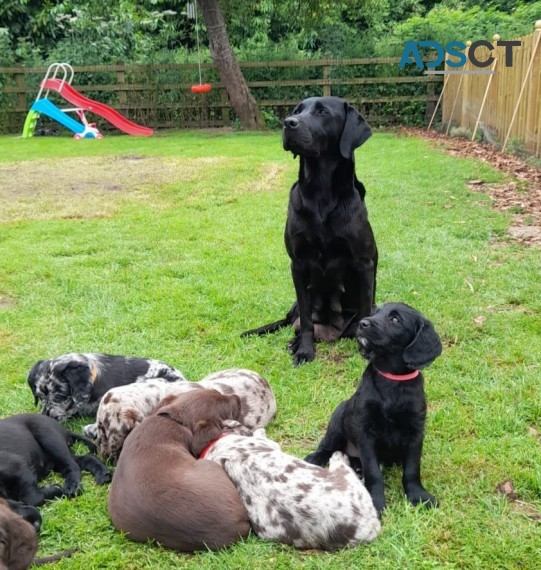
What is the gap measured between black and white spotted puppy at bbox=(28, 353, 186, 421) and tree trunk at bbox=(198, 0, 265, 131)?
16893 mm

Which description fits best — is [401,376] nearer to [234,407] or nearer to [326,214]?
[234,407]

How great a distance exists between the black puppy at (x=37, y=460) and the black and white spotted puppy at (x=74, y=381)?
308mm

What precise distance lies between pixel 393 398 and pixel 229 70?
18.1 m

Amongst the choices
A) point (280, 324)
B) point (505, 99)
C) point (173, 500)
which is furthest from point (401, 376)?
point (505, 99)

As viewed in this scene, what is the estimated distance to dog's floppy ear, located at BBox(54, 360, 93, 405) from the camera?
4.48 meters

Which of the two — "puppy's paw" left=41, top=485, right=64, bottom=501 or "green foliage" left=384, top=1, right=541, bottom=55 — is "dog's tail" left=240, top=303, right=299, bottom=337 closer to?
"puppy's paw" left=41, top=485, right=64, bottom=501

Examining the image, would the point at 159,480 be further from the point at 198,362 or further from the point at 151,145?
the point at 151,145

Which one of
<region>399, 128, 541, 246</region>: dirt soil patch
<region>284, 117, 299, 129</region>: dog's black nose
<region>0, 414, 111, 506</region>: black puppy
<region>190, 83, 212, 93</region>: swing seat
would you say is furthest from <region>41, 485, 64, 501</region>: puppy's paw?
<region>190, 83, 212, 93</region>: swing seat

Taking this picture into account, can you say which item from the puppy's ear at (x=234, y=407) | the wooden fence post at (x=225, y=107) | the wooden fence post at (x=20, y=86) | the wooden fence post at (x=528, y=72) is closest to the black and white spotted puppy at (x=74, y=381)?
the puppy's ear at (x=234, y=407)

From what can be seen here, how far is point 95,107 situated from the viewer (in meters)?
21.3

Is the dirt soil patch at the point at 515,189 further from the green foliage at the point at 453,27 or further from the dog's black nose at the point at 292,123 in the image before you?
the green foliage at the point at 453,27

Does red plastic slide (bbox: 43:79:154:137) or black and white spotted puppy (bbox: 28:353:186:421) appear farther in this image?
red plastic slide (bbox: 43:79:154:137)

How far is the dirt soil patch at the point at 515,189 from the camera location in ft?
27.6

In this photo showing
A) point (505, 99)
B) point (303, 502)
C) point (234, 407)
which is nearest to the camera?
point (303, 502)
